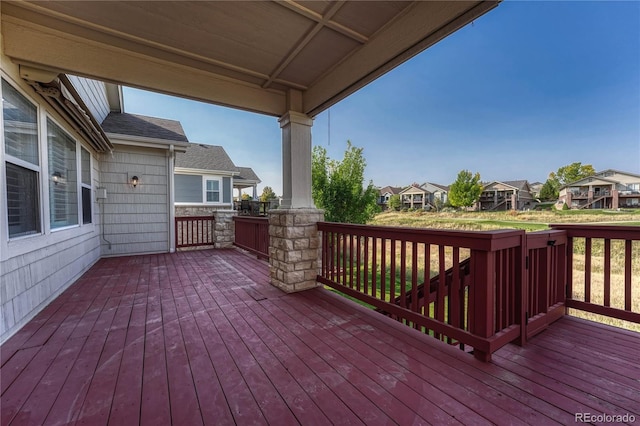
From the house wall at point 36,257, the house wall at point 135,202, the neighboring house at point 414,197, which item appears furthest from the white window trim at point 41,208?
the neighboring house at point 414,197

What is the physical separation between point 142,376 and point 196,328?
72 centimetres

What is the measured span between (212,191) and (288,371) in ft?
36.3

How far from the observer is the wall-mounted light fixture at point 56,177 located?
3.36 meters

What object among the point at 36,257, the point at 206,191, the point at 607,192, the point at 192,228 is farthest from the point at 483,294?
the point at 206,191

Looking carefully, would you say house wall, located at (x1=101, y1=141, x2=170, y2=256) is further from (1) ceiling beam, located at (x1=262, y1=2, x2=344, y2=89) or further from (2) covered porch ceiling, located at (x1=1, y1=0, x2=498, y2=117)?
(1) ceiling beam, located at (x1=262, y1=2, x2=344, y2=89)

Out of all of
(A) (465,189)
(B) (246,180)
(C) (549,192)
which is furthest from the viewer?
(A) (465,189)

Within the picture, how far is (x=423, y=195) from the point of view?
25359 millimetres

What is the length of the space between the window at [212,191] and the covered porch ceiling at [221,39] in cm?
914

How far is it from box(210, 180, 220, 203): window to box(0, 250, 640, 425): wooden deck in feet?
29.3

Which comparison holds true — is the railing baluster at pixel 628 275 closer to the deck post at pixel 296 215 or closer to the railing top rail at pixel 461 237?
the railing top rail at pixel 461 237

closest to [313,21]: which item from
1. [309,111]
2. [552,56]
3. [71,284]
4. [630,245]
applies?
[309,111]

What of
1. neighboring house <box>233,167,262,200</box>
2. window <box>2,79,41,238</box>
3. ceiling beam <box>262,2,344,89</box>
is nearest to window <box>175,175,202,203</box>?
neighboring house <box>233,167,262,200</box>

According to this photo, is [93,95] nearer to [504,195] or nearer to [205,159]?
[205,159]

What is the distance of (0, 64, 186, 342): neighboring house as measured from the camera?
2.41 meters
